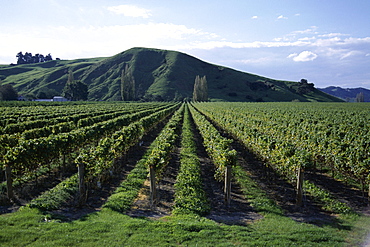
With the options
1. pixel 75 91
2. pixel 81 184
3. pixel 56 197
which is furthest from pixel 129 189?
pixel 75 91

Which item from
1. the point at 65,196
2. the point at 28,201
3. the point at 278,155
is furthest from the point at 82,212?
the point at 278,155

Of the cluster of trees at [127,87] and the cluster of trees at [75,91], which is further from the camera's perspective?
the cluster of trees at [127,87]

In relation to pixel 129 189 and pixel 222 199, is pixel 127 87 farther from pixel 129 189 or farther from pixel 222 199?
pixel 222 199

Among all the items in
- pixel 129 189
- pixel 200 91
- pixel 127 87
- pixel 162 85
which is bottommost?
pixel 129 189

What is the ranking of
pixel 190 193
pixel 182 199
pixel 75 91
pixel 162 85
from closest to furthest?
pixel 182 199, pixel 190 193, pixel 75 91, pixel 162 85

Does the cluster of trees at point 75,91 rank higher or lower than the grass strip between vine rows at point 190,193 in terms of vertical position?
higher

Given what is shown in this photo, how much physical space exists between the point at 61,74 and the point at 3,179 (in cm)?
19278

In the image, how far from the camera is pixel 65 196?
1098 centimetres

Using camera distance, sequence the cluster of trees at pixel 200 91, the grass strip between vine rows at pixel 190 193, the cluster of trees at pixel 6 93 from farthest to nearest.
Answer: the cluster of trees at pixel 200 91 < the cluster of trees at pixel 6 93 < the grass strip between vine rows at pixel 190 193

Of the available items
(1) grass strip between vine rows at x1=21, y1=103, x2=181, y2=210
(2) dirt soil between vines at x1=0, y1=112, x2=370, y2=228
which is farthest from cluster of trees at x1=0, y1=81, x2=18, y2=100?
(1) grass strip between vine rows at x1=21, y1=103, x2=181, y2=210

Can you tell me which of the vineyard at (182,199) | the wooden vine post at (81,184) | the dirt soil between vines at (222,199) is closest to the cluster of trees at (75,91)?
the vineyard at (182,199)

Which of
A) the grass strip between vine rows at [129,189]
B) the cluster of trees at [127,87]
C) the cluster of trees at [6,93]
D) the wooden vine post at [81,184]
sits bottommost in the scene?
the grass strip between vine rows at [129,189]

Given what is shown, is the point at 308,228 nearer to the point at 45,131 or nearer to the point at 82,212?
the point at 82,212

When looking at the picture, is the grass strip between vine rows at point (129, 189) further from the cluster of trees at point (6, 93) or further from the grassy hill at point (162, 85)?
the grassy hill at point (162, 85)
